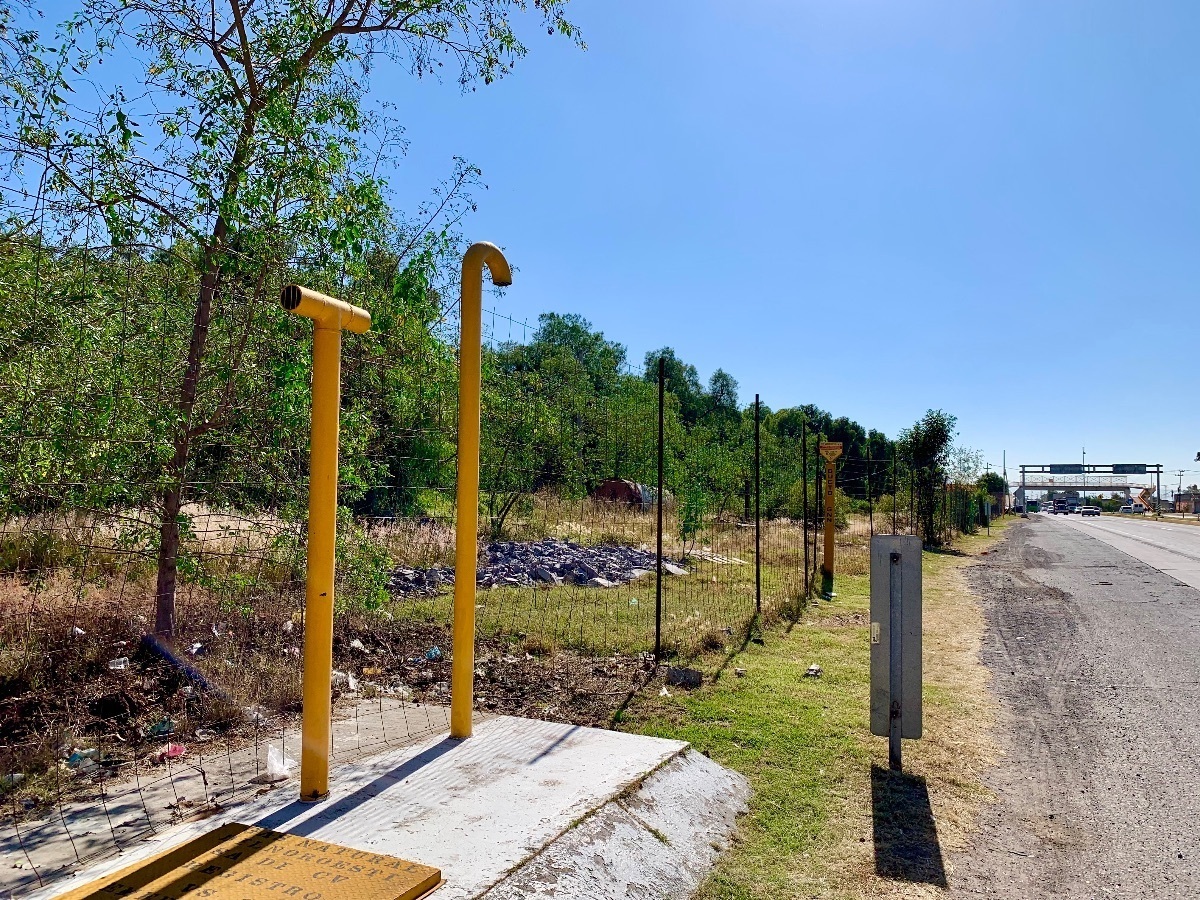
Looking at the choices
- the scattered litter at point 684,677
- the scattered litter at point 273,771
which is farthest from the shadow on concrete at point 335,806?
the scattered litter at point 684,677

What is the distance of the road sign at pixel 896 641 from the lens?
4441mm

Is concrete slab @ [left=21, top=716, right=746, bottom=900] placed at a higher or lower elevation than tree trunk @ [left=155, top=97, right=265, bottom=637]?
lower

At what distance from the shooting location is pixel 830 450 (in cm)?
1198

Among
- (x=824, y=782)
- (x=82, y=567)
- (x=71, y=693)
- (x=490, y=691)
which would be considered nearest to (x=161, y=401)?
(x=82, y=567)

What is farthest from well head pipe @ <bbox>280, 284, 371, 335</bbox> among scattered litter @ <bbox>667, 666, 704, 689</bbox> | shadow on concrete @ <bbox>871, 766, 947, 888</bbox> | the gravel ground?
scattered litter @ <bbox>667, 666, 704, 689</bbox>

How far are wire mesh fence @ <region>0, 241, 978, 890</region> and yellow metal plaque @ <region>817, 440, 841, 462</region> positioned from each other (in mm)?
5365

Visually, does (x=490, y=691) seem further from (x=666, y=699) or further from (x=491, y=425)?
(x=491, y=425)

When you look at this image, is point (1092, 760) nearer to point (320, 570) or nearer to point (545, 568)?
point (320, 570)

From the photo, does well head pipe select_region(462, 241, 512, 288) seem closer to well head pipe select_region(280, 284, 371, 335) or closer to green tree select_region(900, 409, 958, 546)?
well head pipe select_region(280, 284, 371, 335)

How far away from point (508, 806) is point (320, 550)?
51.4 inches

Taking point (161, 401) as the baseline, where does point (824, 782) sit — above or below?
below

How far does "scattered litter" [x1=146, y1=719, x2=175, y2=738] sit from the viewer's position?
4012 mm

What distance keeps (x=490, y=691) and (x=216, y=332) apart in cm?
307

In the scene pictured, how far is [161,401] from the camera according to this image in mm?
4453
